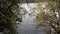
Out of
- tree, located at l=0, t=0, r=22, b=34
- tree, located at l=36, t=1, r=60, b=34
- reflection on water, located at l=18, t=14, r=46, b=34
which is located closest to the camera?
tree, located at l=36, t=1, r=60, b=34

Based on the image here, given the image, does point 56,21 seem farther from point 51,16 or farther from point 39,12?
point 39,12

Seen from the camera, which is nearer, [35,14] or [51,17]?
[51,17]

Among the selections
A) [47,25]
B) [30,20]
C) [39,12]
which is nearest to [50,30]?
[47,25]

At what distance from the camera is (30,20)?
7.11 metres

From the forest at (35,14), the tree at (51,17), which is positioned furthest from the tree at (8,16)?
the tree at (51,17)

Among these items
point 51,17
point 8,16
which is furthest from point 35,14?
point 8,16

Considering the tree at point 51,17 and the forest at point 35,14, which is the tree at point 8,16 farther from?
the tree at point 51,17

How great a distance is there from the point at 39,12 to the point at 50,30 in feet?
1.50

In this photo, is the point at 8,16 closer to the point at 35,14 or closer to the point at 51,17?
the point at 35,14

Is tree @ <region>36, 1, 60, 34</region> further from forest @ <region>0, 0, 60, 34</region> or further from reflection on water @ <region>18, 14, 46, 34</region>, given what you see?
reflection on water @ <region>18, 14, 46, 34</region>

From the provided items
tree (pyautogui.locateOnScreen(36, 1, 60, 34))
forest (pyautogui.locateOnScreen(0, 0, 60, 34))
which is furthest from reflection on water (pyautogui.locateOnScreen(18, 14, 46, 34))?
tree (pyautogui.locateOnScreen(36, 1, 60, 34))

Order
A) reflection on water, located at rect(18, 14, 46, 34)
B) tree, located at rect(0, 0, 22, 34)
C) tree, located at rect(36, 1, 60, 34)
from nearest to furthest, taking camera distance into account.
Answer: tree, located at rect(36, 1, 60, 34) < tree, located at rect(0, 0, 22, 34) < reflection on water, located at rect(18, 14, 46, 34)

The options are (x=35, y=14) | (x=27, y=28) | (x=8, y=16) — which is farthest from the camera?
(x=27, y=28)

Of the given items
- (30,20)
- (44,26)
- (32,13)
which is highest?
(32,13)
